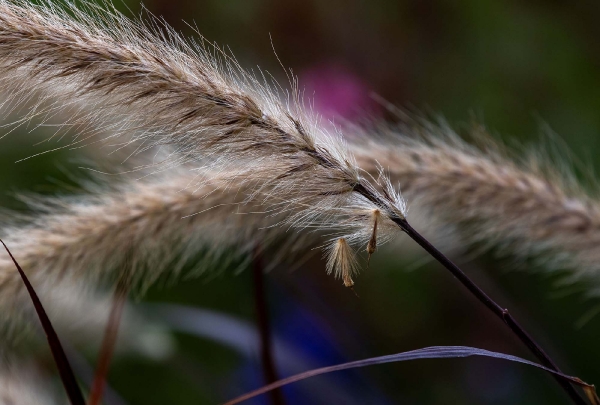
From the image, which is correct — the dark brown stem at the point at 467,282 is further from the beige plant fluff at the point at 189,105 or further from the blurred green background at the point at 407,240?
the blurred green background at the point at 407,240

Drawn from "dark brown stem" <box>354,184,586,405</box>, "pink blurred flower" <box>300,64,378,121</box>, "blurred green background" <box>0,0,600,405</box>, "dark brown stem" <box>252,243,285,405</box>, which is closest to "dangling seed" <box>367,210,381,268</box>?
"dark brown stem" <box>354,184,586,405</box>

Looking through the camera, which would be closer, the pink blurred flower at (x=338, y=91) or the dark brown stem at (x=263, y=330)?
the dark brown stem at (x=263, y=330)

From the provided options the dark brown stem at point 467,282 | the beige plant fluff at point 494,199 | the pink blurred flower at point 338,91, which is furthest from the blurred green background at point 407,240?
the dark brown stem at point 467,282

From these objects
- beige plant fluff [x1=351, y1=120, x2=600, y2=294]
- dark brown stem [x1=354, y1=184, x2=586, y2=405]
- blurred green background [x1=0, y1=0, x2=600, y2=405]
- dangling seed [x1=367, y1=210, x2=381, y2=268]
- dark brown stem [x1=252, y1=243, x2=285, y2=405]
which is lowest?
dark brown stem [x1=354, y1=184, x2=586, y2=405]

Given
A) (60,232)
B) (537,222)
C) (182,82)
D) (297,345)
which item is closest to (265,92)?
(182,82)

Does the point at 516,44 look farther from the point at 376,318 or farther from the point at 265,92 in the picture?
Answer: the point at 265,92

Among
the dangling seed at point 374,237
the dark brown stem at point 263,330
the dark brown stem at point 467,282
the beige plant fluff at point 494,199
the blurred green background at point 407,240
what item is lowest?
the dark brown stem at point 467,282

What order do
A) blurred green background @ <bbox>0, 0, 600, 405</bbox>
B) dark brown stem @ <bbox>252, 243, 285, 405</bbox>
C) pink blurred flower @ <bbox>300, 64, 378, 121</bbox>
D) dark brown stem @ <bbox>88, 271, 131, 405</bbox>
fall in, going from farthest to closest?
pink blurred flower @ <bbox>300, 64, 378, 121</bbox>
blurred green background @ <bbox>0, 0, 600, 405</bbox>
dark brown stem @ <bbox>252, 243, 285, 405</bbox>
dark brown stem @ <bbox>88, 271, 131, 405</bbox>

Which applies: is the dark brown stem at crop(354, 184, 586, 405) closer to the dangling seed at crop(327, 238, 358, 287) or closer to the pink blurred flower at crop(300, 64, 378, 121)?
the dangling seed at crop(327, 238, 358, 287)
